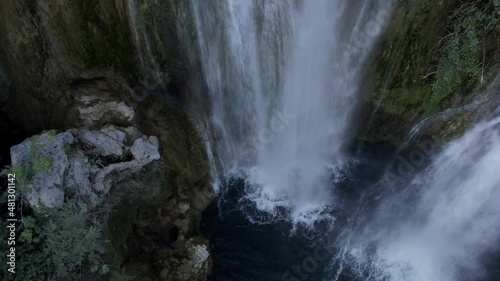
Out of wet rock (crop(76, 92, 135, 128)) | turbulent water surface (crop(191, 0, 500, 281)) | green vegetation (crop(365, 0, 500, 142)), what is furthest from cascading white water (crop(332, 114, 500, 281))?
wet rock (crop(76, 92, 135, 128))

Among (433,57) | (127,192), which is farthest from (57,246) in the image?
→ (433,57)

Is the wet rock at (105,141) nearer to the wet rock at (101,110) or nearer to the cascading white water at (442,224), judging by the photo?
the wet rock at (101,110)

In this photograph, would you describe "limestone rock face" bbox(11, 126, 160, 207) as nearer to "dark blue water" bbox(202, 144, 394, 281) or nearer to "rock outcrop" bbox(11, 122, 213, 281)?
"rock outcrop" bbox(11, 122, 213, 281)

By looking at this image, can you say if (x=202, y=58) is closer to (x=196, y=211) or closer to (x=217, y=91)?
(x=217, y=91)

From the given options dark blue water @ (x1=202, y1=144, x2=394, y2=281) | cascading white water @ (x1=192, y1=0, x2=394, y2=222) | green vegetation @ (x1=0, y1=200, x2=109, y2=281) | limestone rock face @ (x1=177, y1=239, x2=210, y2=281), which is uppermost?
cascading white water @ (x1=192, y1=0, x2=394, y2=222)

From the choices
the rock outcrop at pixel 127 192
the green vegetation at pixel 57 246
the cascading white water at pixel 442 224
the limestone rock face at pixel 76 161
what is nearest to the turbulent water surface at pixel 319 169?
the cascading white water at pixel 442 224

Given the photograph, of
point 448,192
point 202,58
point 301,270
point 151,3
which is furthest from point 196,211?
point 448,192
